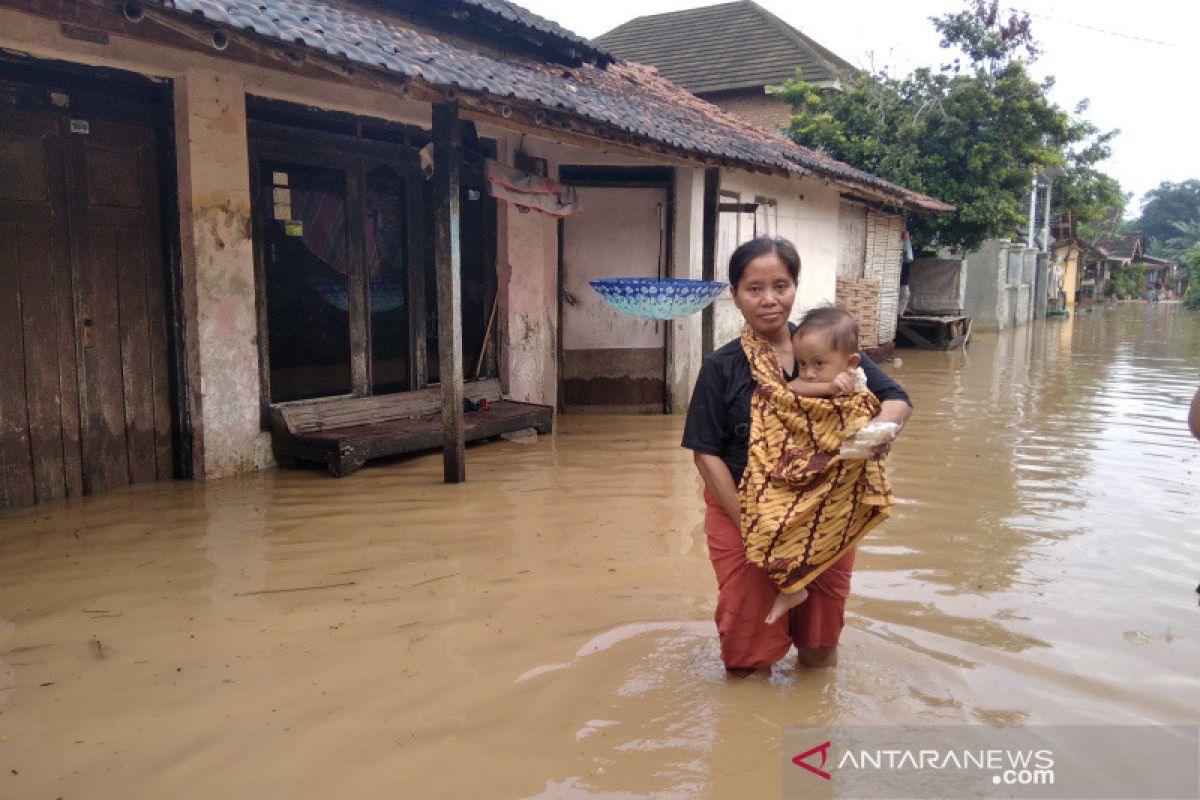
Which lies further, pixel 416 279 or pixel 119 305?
pixel 416 279

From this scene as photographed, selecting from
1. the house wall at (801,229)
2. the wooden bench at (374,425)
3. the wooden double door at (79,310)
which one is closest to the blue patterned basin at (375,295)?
the wooden bench at (374,425)

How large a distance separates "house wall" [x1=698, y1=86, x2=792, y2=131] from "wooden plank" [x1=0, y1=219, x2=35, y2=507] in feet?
61.5

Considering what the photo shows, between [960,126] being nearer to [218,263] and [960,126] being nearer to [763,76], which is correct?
[763,76]

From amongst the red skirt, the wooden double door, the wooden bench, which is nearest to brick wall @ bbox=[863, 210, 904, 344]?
the wooden bench

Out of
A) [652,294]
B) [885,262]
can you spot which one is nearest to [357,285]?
[652,294]

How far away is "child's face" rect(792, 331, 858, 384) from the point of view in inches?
108

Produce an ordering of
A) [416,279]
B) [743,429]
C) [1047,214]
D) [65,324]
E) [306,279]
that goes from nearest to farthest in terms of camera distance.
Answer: [743,429], [65,324], [306,279], [416,279], [1047,214]

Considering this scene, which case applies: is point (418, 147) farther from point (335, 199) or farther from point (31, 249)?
point (31, 249)

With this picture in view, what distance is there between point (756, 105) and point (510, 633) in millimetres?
20878

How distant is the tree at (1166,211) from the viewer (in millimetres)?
76250

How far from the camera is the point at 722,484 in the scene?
2980mm

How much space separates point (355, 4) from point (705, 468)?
255 inches

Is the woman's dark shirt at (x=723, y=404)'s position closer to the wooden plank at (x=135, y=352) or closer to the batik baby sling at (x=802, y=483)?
the batik baby sling at (x=802, y=483)

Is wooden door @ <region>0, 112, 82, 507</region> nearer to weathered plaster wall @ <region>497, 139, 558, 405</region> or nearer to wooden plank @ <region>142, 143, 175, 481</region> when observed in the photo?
wooden plank @ <region>142, 143, 175, 481</region>
